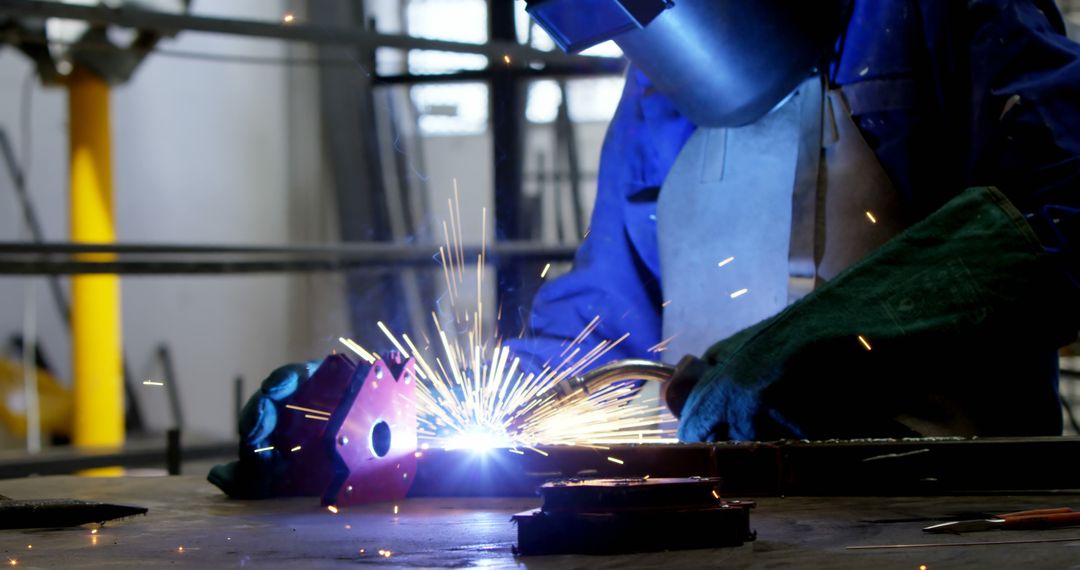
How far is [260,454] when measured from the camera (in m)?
1.58

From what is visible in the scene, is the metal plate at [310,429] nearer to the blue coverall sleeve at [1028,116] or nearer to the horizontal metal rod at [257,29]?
the blue coverall sleeve at [1028,116]

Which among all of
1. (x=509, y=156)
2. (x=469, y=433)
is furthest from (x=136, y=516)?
(x=509, y=156)

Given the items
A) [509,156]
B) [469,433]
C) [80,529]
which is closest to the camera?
[80,529]

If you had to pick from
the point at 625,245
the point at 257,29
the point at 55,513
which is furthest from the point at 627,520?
the point at 257,29

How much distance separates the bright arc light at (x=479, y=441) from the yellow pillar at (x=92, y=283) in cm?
350

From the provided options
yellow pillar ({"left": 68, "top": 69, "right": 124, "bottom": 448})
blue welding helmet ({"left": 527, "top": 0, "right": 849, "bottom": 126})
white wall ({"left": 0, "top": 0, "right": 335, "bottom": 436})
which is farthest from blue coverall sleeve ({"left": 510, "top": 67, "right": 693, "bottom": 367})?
white wall ({"left": 0, "top": 0, "right": 335, "bottom": 436})

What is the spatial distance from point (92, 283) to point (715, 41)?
11.8 ft

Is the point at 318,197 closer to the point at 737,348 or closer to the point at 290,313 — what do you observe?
the point at 290,313

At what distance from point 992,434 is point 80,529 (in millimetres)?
1297

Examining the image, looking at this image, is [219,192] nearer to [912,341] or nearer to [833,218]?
[833,218]

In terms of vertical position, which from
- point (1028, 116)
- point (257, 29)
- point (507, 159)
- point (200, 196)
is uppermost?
point (257, 29)

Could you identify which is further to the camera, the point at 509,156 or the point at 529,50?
the point at 509,156

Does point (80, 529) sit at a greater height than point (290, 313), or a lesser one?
lesser

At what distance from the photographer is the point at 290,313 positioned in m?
5.97
